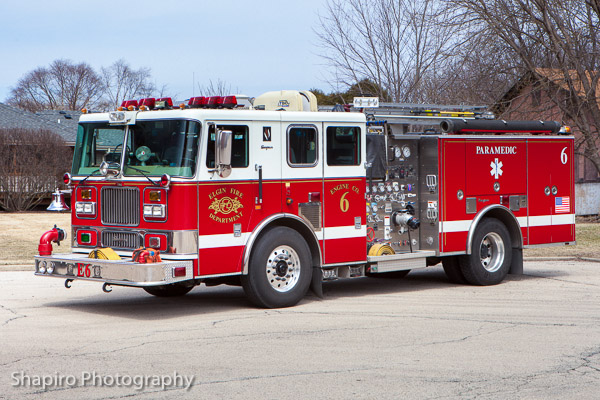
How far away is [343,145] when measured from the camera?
11.2 m

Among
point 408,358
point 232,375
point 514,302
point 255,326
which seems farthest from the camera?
point 514,302

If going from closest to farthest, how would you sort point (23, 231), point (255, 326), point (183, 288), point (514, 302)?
1. point (255, 326)
2. point (514, 302)
3. point (183, 288)
4. point (23, 231)

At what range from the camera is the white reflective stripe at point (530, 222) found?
40.2 ft

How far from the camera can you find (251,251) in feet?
33.5

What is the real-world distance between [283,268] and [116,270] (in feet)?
7.12

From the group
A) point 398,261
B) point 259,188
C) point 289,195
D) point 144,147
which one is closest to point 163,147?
point 144,147

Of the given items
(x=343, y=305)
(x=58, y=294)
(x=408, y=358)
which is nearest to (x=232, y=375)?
(x=408, y=358)

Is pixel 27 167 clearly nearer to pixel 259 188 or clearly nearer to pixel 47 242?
pixel 47 242

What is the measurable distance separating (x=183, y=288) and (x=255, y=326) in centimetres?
286

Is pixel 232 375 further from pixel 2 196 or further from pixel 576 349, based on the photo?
pixel 2 196

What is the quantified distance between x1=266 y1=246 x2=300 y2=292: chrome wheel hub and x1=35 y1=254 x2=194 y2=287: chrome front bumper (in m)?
1.19

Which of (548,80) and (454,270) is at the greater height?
(548,80)

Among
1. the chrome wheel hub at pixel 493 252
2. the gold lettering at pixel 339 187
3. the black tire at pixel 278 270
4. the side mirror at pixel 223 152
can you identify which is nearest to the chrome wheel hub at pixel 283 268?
the black tire at pixel 278 270

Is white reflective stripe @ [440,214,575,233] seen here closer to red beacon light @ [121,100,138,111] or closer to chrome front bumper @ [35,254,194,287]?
chrome front bumper @ [35,254,194,287]
